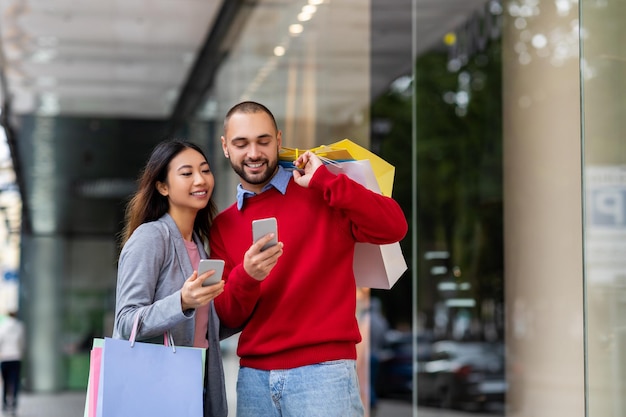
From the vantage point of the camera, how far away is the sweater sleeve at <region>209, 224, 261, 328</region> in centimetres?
268

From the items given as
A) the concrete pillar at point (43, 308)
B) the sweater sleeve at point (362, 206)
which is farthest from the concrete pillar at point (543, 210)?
the concrete pillar at point (43, 308)

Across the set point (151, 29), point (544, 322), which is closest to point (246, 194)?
point (544, 322)

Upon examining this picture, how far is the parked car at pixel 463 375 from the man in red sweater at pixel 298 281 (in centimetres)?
688

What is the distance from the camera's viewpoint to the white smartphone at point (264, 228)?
248 cm

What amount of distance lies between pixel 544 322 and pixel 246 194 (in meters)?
4.29

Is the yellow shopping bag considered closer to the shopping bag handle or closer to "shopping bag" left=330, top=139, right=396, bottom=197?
"shopping bag" left=330, top=139, right=396, bottom=197

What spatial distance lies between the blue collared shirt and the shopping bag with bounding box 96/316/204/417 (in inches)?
21.1

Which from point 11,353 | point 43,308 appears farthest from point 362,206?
point 43,308

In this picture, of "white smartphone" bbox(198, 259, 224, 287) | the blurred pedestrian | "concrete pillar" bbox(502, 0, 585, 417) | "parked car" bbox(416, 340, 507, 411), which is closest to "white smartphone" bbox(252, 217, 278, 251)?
"white smartphone" bbox(198, 259, 224, 287)

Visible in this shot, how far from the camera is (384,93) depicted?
937 centimetres

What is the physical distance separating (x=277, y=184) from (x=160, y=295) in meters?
0.47

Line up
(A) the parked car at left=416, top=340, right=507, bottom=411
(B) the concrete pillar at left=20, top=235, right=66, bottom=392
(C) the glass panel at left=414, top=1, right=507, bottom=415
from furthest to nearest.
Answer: (B) the concrete pillar at left=20, top=235, right=66, bottom=392 → (A) the parked car at left=416, top=340, right=507, bottom=411 → (C) the glass panel at left=414, top=1, right=507, bottom=415

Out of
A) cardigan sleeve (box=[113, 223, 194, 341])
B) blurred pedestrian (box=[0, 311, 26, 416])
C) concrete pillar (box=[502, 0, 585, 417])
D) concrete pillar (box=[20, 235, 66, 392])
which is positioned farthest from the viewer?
concrete pillar (box=[20, 235, 66, 392])

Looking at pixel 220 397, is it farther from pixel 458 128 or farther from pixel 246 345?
pixel 458 128
